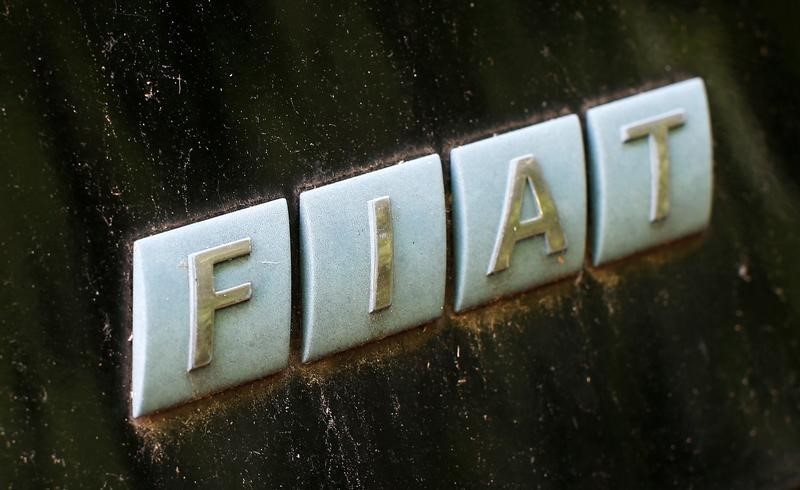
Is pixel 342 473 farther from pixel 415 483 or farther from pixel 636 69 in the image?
pixel 636 69

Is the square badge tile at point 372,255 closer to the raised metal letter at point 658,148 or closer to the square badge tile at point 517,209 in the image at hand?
the square badge tile at point 517,209

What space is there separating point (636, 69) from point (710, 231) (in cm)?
13

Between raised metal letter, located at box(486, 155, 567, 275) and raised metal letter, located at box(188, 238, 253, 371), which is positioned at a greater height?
raised metal letter, located at box(188, 238, 253, 371)

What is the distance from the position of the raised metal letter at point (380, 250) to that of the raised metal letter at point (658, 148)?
0.19 m

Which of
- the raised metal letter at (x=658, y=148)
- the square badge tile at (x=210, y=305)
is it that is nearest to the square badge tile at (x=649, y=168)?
the raised metal letter at (x=658, y=148)

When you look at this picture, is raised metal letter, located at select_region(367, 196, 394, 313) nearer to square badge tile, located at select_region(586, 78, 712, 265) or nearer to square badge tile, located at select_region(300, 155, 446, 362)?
square badge tile, located at select_region(300, 155, 446, 362)

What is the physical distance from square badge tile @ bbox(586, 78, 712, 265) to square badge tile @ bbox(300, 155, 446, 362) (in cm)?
13

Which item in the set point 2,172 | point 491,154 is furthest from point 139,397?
point 491,154

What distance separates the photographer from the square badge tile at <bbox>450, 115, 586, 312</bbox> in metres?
0.65

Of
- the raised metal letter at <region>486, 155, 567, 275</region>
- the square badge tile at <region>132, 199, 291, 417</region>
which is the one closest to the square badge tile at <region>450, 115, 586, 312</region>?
the raised metal letter at <region>486, 155, 567, 275</region>

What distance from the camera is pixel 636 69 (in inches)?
29.6

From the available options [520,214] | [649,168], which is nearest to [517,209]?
[520,214]

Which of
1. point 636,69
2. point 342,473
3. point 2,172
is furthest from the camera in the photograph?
point 636,69

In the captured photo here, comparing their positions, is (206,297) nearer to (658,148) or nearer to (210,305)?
(210,305)
